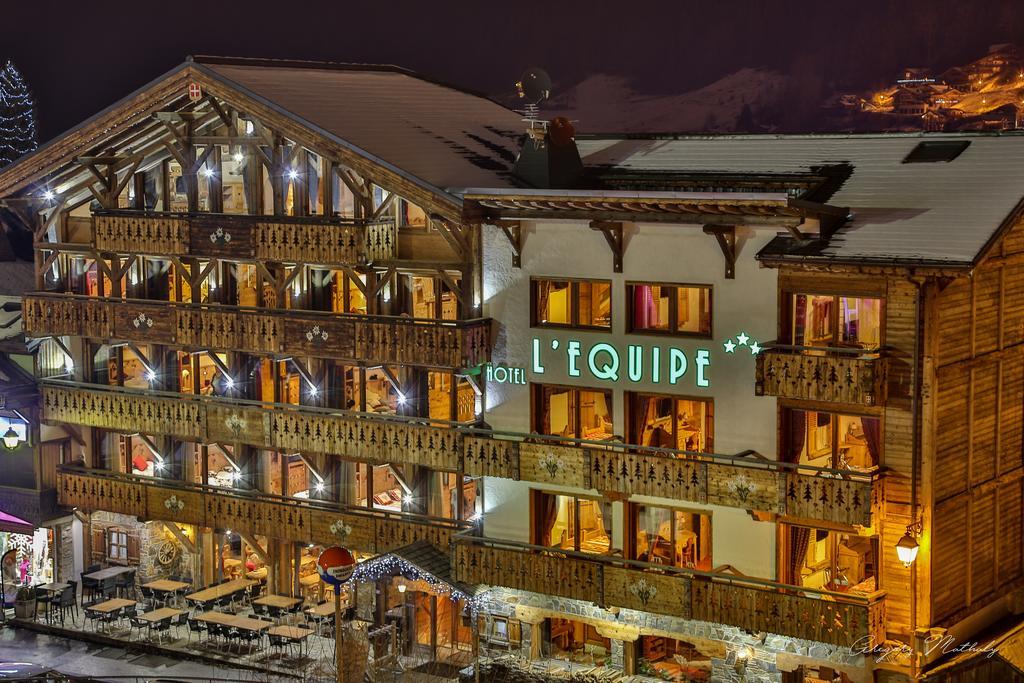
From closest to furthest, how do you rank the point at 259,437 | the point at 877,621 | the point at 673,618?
the point at 877,621 → the point at 673,618 → the point at 259,437

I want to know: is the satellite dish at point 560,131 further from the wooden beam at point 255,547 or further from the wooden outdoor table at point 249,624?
the wooden outdoor table at point 249,624

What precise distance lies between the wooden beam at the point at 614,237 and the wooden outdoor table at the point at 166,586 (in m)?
17.5

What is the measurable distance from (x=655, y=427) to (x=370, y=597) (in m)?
9.97

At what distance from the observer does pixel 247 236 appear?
1756 inches

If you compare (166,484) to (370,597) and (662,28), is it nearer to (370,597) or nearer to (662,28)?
(370,597)

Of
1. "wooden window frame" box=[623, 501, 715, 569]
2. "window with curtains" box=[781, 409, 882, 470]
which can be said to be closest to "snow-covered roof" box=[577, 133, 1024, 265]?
"window with curtains" box=[781, 409, 882, 470]

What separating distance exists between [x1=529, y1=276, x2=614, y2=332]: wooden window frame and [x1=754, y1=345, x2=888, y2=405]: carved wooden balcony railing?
16.9 feet

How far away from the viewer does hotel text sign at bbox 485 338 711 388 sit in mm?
38812

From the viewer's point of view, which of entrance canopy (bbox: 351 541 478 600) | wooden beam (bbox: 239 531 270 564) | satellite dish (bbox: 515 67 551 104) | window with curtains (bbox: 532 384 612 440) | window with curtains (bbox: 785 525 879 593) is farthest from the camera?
wooden beam (bbox: 239 531 270 564)

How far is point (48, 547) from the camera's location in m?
50.7

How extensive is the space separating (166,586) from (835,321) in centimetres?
2246

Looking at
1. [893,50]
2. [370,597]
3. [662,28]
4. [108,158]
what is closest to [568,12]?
[662,28]

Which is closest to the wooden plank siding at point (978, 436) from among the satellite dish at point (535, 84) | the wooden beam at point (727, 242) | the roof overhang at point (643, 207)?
the roof overhang at point (643, 207)

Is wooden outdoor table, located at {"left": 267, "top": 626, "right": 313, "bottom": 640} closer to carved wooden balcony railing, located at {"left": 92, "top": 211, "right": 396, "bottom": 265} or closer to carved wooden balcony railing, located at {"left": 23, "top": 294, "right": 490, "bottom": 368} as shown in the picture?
carved wooden balcony railing, located at {"left": 23, "top": 294, "right": 490, "bottom": 368}
